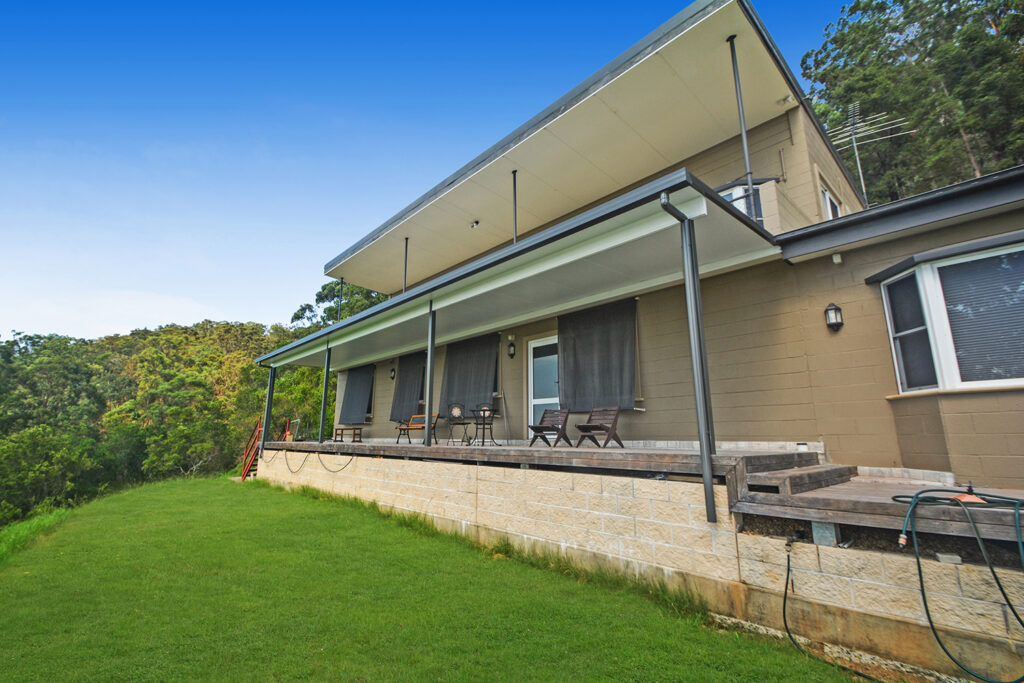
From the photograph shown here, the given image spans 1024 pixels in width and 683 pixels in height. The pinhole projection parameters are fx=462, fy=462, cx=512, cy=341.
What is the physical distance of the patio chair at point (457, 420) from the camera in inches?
313

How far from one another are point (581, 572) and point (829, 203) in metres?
6.20

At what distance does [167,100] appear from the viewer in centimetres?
1377

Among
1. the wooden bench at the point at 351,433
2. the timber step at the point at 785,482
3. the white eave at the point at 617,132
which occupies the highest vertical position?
the white eave at the point at 617,132

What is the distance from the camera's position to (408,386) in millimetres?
10086

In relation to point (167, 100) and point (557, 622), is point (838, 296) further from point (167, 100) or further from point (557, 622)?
point (167, 100)

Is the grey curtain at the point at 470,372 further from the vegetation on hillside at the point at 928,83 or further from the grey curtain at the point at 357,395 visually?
the vegetation on hillside at the point at 928,83

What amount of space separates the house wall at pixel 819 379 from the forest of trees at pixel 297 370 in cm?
1532

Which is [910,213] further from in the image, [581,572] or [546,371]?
[546,371]

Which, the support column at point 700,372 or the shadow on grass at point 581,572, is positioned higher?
the support column at point 700,372

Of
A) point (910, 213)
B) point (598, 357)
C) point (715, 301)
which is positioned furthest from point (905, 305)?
point (598, 357)

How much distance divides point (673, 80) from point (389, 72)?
11.8 meters

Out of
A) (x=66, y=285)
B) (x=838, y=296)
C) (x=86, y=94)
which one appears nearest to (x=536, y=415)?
(x=838, y=296)

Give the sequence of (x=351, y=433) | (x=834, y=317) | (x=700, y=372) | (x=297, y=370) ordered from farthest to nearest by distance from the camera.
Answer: (x=297, y=370), (x=351, y=433), (x=834, y=317), (x=700, y=372)

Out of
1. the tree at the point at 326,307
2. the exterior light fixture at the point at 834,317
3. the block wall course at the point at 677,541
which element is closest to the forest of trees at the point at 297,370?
the tree at the point at 326,307
